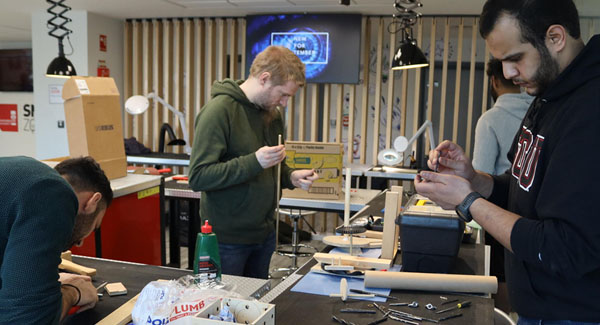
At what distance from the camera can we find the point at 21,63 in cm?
838

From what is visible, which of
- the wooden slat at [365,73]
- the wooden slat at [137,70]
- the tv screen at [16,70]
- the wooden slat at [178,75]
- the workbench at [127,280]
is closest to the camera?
the workbench at [127,280]

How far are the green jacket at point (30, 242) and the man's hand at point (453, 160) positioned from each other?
1.08m

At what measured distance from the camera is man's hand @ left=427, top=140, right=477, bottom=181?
167 cm

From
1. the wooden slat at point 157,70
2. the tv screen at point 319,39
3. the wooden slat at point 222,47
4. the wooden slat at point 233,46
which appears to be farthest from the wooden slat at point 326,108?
the wooden slat at point 157,70

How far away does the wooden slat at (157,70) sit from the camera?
6.68m

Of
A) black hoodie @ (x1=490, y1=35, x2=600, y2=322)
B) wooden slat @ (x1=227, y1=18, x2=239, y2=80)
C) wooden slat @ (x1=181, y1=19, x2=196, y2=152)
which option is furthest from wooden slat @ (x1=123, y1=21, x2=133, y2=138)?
black hoodie @ (x1=490, y1=35, x2=600, y2=322)

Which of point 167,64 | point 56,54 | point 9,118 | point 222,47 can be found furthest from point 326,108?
point 9,118

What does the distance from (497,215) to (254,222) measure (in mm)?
1219

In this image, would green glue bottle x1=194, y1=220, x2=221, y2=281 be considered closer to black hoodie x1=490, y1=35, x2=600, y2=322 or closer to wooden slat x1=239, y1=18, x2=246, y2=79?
black hoodie x1=490, y1=35, x2=600, y2=322

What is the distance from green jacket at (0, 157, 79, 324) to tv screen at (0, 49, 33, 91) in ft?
26.4

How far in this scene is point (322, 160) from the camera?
370 cm

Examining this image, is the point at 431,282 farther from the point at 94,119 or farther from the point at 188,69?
the point at 188,69

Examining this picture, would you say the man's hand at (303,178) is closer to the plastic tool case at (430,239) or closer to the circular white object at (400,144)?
the plastic tool case at (430,239)

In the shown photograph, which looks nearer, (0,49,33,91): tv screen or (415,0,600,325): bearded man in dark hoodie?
(415,0,600,325): bearded man in dark hoodie
